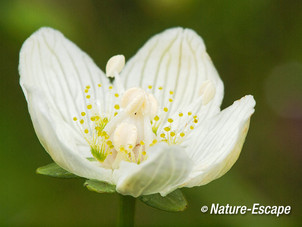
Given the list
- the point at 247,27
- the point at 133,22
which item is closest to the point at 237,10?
the point at 247,27

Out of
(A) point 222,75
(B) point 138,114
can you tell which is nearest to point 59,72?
(B) point 138,114

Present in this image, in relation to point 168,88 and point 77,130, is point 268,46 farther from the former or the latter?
point 77,130

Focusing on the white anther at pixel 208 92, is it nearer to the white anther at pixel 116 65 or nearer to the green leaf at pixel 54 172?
the white anther at pixel 116 65

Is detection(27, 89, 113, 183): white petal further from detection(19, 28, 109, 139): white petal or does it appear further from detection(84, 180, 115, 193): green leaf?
detection(19, 28, 109, 139): white petal

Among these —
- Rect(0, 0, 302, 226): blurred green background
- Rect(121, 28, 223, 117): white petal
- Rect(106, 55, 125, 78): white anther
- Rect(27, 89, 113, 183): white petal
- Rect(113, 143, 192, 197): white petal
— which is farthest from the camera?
Rect(0, 0, 302, 226): blurred green background

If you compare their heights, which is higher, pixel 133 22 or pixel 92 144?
pixel 133 22

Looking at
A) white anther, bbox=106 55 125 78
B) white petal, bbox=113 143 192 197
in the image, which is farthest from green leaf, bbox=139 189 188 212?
white anther, bbox=106 55 125 78

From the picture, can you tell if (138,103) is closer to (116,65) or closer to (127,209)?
(116,65)
